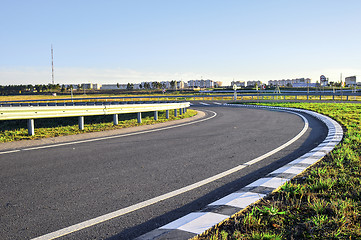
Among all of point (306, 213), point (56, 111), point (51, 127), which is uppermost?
point (56, 111)

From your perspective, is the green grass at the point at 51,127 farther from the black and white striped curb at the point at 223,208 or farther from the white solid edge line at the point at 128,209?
the black and white striped curb at the point at 223,208

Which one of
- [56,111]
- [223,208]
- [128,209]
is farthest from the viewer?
[56,111]

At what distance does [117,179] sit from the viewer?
5051mm

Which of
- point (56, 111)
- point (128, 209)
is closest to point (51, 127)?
point (56, 111)

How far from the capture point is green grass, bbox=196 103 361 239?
284cm

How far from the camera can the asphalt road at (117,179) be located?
3436 mm

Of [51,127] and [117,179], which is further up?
[51,127]

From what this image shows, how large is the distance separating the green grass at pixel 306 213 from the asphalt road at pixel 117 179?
74cm

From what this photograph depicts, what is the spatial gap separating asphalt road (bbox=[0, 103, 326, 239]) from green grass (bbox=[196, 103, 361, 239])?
2.44 feet

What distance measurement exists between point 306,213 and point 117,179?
3011mm

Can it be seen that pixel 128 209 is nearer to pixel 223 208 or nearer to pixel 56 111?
pixel 223 208

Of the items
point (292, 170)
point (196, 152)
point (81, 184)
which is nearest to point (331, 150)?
point (292, 170)

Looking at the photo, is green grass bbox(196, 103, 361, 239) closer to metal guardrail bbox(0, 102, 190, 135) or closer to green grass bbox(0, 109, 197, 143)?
green grass bbox(0, 109, 197, 143)

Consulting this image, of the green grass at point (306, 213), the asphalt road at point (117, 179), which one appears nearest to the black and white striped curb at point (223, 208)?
the green grass at point (306, 213)
